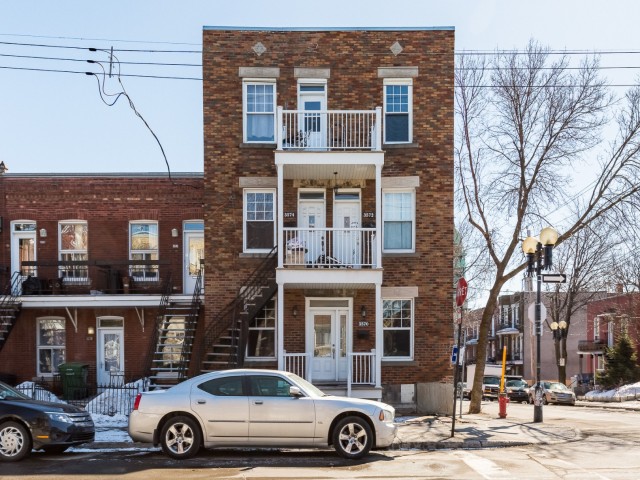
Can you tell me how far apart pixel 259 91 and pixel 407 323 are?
24.8 ft

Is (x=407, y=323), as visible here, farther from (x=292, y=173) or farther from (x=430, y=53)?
(x=430, y=53)

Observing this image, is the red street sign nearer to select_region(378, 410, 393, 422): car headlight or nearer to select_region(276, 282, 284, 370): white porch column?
select_region(378, 410, 393, 422): car headlight

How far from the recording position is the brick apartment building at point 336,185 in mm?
21000

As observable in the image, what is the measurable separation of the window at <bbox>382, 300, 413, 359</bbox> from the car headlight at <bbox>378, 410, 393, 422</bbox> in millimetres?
7766

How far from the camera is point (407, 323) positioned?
2128cm

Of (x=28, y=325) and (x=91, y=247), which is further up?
(x=91, y=247)

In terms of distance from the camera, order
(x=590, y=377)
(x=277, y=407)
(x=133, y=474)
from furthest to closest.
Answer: (x=590, y=377) < (x=277, y=407) < (x=133, y=474)

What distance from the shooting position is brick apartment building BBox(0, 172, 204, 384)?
78.0ft

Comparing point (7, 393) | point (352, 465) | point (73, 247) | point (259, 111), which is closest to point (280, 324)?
point (259, 111)

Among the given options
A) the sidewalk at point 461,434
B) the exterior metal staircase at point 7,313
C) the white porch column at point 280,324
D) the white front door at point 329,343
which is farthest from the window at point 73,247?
the sidewalk at point 461,434

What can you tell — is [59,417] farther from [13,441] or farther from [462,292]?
[462,292]

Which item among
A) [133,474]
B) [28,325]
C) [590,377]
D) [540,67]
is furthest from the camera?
[590,377]

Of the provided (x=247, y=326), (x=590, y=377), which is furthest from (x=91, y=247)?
(x=590, y=377)

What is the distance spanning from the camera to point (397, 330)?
2122 cm
